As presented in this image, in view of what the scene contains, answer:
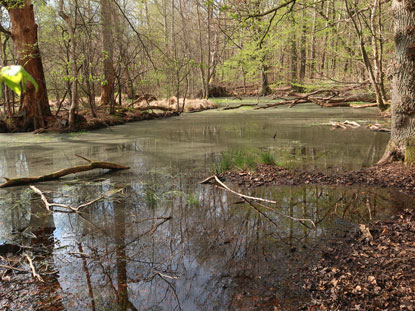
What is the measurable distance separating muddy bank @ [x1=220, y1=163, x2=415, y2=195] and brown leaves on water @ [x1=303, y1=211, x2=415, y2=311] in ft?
5.89

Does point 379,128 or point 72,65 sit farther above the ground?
point 72,65

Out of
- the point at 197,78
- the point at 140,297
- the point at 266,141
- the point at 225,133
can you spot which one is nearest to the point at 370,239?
the point at 140,297

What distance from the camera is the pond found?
2.50m

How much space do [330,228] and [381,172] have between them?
7.90 feet

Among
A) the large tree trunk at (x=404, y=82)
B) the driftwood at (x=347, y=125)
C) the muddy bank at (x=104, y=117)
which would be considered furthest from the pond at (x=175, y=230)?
the muddy bank at (x=104, y=117)

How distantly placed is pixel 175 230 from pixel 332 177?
3058mm

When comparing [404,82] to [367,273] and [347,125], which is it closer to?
[367,273]

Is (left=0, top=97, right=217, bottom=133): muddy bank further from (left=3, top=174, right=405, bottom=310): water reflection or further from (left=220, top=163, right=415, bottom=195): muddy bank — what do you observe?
(left=220, top=163, right=415, bottom=195): muddy bank

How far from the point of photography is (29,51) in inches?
437

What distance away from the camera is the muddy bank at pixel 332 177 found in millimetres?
4965

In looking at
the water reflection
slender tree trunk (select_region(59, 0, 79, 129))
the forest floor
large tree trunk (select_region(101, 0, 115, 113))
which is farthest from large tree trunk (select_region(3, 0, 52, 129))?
the forest floor

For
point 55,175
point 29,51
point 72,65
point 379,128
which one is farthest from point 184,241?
point 29,51

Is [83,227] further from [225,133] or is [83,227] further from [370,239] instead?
[225,133]

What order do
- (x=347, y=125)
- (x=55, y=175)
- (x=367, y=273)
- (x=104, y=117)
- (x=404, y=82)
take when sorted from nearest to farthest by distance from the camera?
(x=367, y=273) < (x=404, y=82) < (x=55, y=175) < (x=347, y=125) < (x=104, y=117)
